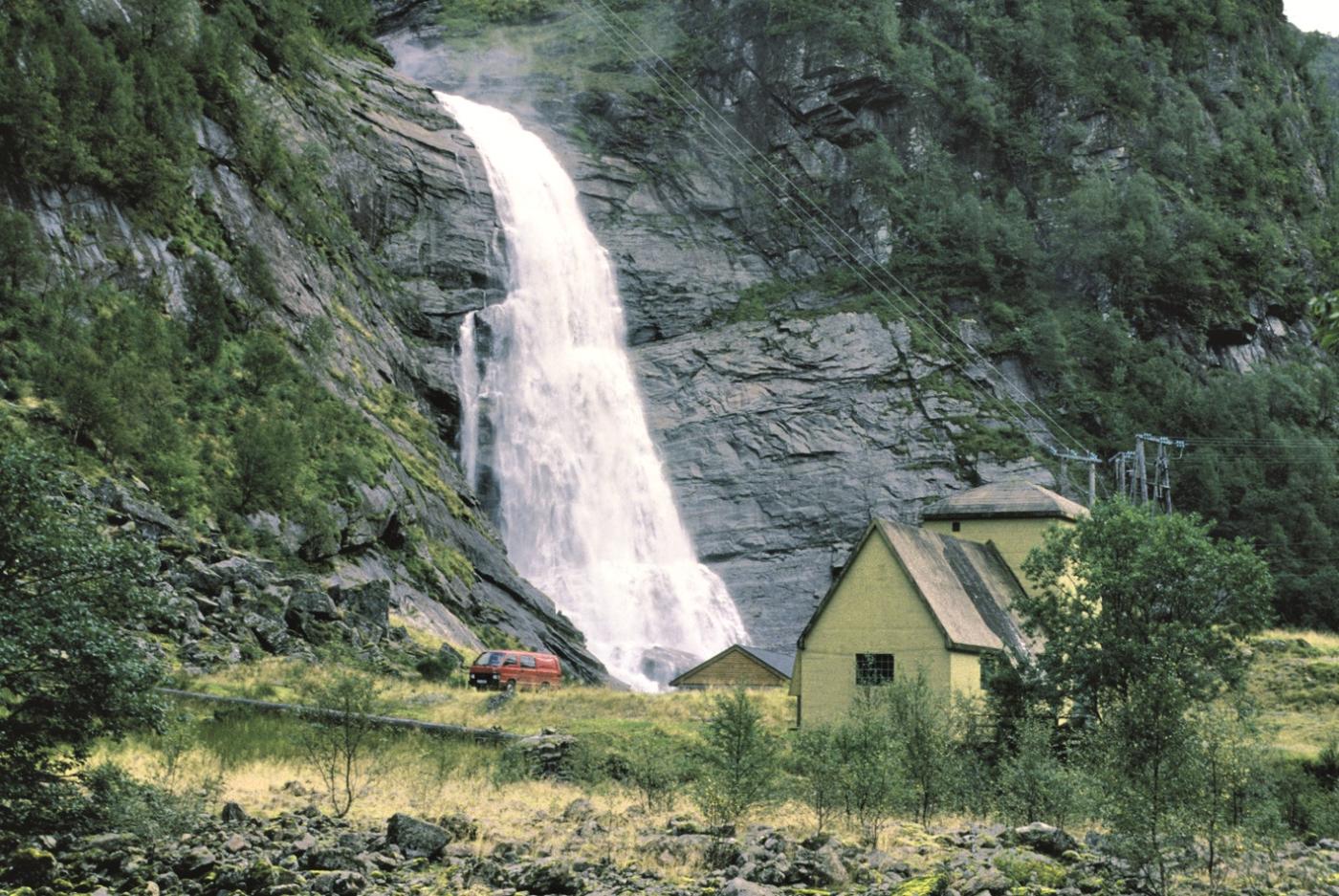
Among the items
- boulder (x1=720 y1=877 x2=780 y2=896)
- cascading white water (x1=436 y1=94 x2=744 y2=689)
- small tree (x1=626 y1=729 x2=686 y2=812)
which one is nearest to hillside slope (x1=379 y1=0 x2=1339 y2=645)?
cascading white water (x1=436 y1=94 x2=744 y2=689)

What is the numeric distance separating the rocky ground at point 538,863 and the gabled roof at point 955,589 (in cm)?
1470

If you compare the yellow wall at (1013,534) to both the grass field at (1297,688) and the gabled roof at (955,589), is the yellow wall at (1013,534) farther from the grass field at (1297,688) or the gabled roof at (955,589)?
the grass field at (1297,688)

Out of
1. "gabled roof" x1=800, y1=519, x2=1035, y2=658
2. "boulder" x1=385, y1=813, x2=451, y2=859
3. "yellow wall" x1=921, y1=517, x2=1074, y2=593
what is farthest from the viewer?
"yellow wall" x1=921, y1=517, x2=1074, y2=593

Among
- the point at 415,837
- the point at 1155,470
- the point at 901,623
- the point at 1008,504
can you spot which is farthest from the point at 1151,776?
the point at 1155,470

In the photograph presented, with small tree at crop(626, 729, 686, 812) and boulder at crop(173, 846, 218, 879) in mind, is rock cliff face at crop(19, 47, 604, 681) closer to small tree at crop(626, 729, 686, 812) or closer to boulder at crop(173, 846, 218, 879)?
small tree at crop(626, 729, 686, 812)

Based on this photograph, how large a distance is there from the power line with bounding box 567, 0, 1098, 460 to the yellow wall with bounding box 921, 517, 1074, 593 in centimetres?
3342

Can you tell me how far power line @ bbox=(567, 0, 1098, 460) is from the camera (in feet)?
260

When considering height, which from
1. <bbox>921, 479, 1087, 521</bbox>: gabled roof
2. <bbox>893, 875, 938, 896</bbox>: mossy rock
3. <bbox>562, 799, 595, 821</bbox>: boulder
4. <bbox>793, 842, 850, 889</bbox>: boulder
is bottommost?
<bbox>893, 875, 938, 896</bbox>: mossy rock

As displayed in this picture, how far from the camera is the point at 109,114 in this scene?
48.0 metres

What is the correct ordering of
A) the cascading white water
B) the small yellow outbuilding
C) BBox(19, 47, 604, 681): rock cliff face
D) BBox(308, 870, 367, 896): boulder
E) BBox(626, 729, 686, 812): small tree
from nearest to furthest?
BBox(308, 870, 367, 896): boulder → BBox(626, 729, 686, 812): small tree → the small yellow outbuilding → BBox(19, 47, 604, 681): rock cliff face → the cascading white water

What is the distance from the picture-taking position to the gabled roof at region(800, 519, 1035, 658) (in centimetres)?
3672

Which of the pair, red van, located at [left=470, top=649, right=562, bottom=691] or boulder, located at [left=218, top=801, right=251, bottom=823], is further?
red van, located at [left=470, top=649, right=562, bottom=691]

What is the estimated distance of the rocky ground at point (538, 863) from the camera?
17531mm

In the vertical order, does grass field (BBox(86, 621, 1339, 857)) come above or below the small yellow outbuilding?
below
